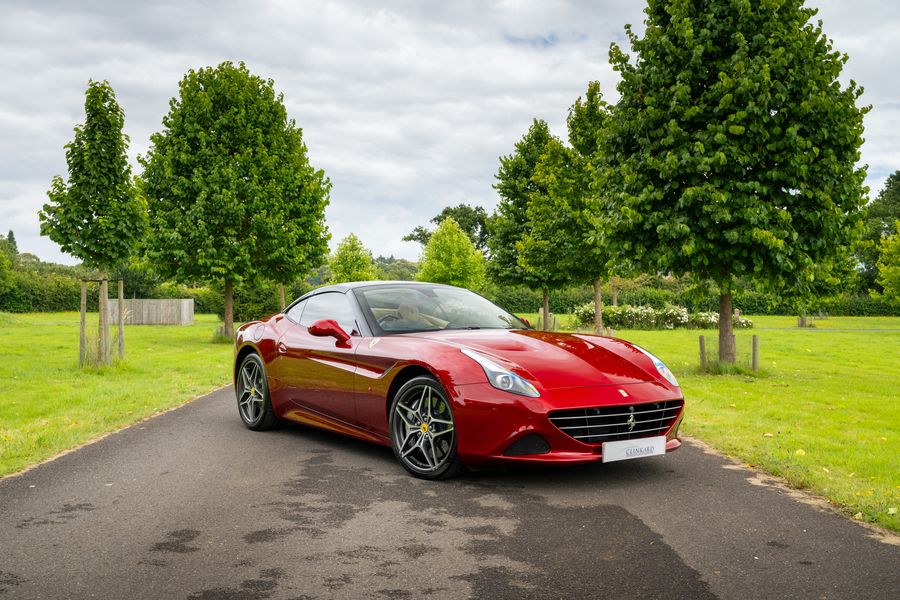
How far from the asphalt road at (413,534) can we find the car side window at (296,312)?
70.0 inches

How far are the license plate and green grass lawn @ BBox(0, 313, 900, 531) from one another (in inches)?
41.5

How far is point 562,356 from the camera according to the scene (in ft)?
19.4

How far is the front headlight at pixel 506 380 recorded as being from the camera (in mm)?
5355

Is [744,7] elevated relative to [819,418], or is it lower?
elevated

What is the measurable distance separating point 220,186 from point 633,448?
68.5 feet

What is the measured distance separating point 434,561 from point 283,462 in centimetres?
292

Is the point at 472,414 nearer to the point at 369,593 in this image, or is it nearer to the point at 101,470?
the point at 369,593

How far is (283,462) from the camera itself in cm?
662

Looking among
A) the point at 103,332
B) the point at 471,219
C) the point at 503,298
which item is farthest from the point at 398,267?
the point at 103,332

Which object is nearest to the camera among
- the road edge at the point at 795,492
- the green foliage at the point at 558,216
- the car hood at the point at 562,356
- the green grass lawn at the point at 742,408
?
the road edge at the point at 795,492

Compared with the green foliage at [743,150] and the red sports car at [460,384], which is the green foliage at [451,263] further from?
the red sports car at [460,384]

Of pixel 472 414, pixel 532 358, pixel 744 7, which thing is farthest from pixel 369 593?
pixel 744 7

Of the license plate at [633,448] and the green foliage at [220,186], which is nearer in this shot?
the license plate at [633,448]

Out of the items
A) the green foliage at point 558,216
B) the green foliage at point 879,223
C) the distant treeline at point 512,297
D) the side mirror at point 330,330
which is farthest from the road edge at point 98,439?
the green foliage at point 879,223
